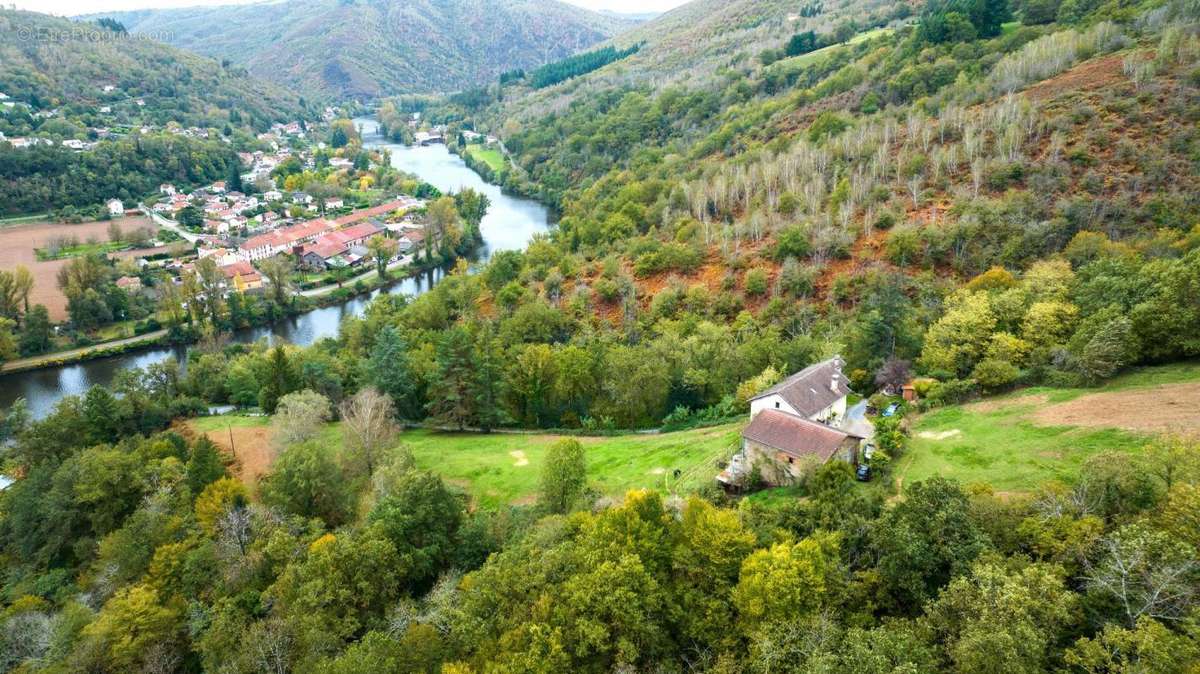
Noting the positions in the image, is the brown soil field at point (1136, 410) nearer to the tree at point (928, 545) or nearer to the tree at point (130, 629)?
the tree at point (928, 545)

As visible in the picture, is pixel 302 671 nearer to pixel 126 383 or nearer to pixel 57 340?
pixel 126 383

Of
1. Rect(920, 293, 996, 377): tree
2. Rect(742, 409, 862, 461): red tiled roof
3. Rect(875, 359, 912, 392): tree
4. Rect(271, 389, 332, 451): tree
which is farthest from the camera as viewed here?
Rect(271, 389, 332, 451): tree

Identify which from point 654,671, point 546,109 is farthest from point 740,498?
point 546,109

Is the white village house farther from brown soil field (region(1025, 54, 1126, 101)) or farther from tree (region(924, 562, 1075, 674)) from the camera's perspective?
brown soil field (region(1025, 54, 1126, 101))

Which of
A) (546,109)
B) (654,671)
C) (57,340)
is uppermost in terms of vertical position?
(546,109)

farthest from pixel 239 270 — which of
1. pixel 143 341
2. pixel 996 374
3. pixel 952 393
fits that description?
pixel 996 374

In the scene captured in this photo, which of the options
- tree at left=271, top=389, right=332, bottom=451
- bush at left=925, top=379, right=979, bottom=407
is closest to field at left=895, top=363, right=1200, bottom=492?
bush at left=925, top=379, right=979, bottom=407

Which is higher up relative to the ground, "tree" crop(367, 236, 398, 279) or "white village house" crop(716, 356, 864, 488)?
"white village house" crop(716, 356, 864, 488)
